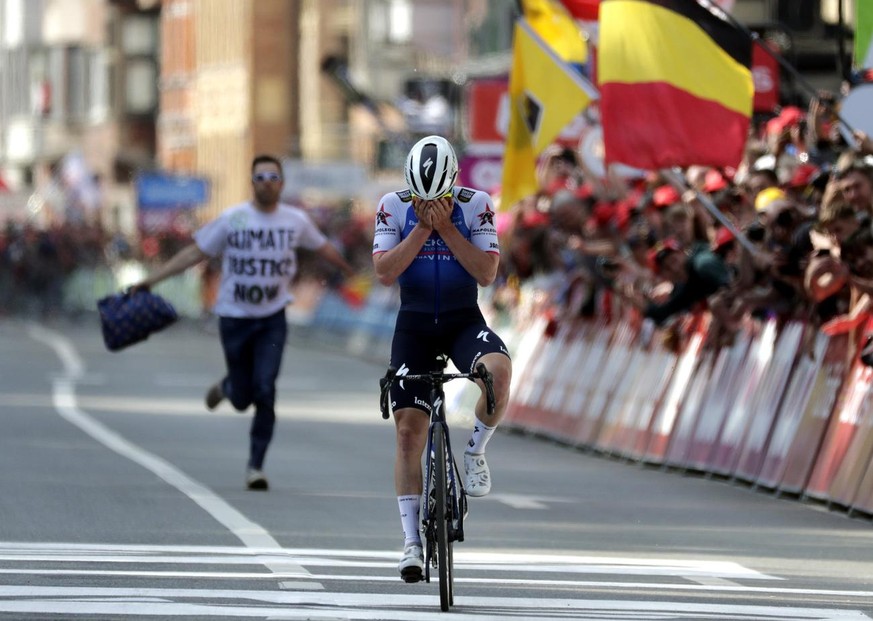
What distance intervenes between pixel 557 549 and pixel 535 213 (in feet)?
38.6

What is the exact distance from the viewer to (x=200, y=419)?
84.8 feet

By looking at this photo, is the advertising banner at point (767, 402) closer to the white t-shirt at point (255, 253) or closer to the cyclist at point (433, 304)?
the white t-shirt at point (255, 253)

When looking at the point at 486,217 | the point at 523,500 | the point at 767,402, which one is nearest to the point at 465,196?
the point at 486,217

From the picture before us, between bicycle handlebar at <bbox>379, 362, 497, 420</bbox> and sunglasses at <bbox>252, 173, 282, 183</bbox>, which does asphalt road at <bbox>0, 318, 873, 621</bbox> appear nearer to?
bicycle handlebar at <bbox>379, 362, 497, 420</bbox>

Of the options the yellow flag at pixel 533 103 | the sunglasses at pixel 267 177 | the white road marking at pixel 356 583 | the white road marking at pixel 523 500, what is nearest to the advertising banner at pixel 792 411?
the white road marking at pixel 523 500

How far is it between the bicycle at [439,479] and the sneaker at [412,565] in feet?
0.10

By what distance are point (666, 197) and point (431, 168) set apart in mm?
9774

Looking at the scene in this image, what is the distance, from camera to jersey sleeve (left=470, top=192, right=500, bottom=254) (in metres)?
11.8

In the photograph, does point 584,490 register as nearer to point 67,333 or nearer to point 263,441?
point 263,441

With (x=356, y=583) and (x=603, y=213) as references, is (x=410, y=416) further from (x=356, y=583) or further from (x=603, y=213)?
(x=603, y=213)

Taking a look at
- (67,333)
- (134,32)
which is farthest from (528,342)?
(134,32)

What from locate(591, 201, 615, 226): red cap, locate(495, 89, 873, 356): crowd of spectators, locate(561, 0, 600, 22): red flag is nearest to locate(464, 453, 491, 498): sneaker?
locate(495, 89, 873, 356): crowd of spectators

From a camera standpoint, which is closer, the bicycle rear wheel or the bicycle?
the bicycle rear wheel

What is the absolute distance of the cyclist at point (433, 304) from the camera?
11.6 metres
